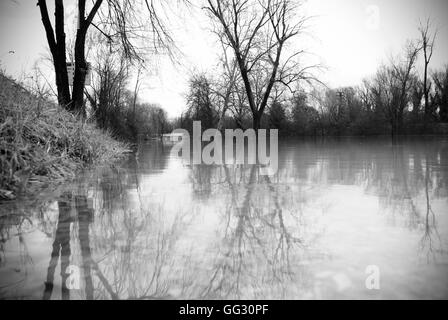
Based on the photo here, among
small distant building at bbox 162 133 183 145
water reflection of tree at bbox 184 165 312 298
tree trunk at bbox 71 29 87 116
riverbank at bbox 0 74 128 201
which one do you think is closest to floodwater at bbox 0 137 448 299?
water reflection of tree at bbox 184 165 312 298

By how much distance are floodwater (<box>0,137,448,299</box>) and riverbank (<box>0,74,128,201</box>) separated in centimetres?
37

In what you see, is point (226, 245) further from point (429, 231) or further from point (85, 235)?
point (429, 231)

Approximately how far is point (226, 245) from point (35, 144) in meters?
3.12

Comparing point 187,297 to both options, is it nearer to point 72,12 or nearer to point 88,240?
point 88,240

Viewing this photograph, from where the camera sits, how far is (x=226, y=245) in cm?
154

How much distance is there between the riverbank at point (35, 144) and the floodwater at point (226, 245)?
1.23 feet

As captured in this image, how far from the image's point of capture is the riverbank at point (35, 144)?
2703 millimetres

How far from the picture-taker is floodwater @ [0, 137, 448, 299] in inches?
44.4

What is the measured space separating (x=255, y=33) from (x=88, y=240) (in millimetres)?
13896

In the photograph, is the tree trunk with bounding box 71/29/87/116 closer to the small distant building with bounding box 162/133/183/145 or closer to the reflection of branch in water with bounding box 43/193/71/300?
the reflection of branch in water with bounding box 43/193/71/300

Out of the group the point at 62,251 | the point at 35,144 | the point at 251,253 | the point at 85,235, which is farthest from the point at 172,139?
the point at 251,253

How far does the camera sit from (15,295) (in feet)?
3.55

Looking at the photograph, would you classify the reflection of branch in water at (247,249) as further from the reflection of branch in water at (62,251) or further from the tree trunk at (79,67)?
the tree trunk at (79,67)

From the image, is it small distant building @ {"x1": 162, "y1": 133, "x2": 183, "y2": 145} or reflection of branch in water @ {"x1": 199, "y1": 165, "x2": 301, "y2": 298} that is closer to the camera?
reflection of branch in water @ {"x1": 199, "y1": 165, "x2": 301, "y2": 298}
